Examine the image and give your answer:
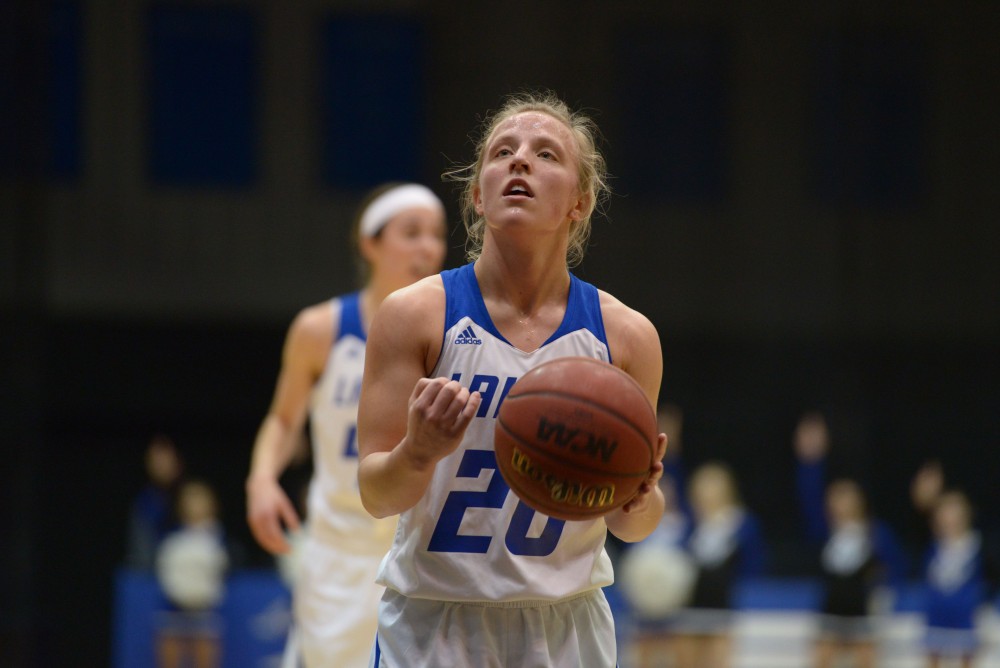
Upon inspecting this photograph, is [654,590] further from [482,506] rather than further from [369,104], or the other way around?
[482,506]

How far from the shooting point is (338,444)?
3.87m

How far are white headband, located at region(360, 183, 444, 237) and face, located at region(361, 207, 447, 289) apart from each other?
0.02m

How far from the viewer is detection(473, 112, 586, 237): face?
2291 millimetres

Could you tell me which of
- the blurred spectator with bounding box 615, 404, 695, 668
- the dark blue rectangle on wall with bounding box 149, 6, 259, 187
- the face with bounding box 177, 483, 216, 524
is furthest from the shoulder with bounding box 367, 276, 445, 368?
the dark blue rectangle on wall with bounding box 149, 6, 259, 187

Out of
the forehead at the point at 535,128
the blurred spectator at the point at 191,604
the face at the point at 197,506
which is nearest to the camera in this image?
the forehead at the point at 535,128

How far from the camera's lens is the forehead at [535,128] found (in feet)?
7.70

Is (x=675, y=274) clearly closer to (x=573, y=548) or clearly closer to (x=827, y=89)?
(x=827, y=89)

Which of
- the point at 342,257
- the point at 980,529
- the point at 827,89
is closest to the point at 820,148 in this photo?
the point at 827,89

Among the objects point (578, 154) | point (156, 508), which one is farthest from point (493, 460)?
point (156, 508)

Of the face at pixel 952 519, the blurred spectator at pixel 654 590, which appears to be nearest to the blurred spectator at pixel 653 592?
the blurred spectator at pixel 654 590

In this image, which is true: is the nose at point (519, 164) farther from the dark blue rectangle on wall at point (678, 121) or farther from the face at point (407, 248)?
the dark blue rectangle on wall at point (678, 121)

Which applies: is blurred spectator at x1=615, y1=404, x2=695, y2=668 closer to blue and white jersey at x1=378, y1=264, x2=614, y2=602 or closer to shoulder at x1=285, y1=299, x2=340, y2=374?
shoulder at x1=285, y1=299, x2=340, y2=374

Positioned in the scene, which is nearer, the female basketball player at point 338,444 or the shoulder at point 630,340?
the shoulder at point 630,340

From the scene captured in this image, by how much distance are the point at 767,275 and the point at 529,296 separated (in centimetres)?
1050
